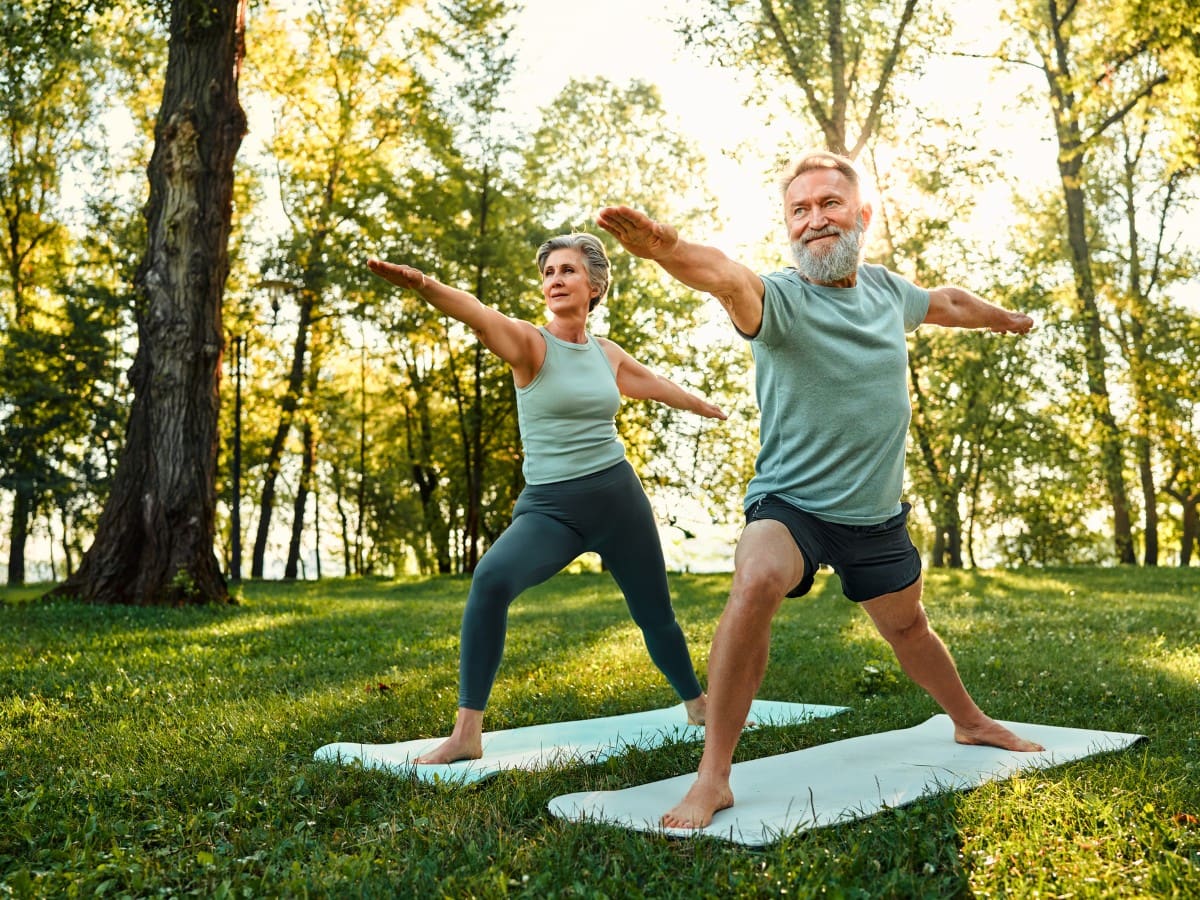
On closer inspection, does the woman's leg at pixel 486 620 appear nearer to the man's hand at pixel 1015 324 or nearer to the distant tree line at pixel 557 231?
the man's hand at pixel 1015 324

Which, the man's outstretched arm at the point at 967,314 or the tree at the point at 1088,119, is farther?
the tree at the point at 1088,119

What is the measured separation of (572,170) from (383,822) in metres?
24.1

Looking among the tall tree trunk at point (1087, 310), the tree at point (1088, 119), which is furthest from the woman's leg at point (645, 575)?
the tall tree trunk at point (1087, 310)

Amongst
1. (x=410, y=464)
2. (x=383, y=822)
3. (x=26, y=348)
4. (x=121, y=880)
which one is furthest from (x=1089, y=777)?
(x=410, y=464)

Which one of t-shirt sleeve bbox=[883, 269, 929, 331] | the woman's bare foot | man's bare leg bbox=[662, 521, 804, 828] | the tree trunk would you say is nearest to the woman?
the woman's bare foot

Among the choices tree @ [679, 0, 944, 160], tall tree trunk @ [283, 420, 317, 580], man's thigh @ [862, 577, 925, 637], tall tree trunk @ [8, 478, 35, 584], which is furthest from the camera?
tall tree trunk @ [283, 420, 317, 580]

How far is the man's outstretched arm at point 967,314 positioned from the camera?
14.4 ft

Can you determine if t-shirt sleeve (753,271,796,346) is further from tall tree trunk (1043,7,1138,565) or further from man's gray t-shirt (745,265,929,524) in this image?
tall tree trunk (1043,7,1138,565)

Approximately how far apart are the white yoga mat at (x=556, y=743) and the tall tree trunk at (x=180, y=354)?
707 cm

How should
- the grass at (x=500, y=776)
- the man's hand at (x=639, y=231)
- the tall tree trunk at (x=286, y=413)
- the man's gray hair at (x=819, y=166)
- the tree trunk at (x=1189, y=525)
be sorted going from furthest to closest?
the tree trunk at (x=1189, y=525) → the tall tree trunk at (x=286, y=413) → the man's gray hair at (x=819, y=166) → the man's hand at (x=639, y=231) → the grass at (x=500, y=776)

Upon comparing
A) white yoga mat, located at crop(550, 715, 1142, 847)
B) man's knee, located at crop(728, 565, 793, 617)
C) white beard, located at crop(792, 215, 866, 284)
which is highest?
white beard, located at crop(792, 215, 866, 284)

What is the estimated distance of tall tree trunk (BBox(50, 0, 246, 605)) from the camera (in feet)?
36.1

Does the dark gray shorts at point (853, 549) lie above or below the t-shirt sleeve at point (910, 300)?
below

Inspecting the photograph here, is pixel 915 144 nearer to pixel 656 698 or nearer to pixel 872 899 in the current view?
pixel 656 698
